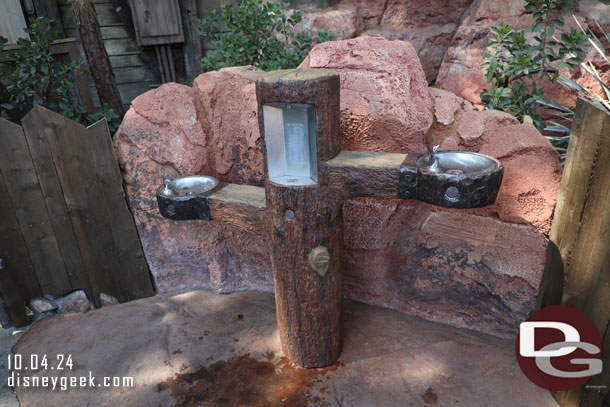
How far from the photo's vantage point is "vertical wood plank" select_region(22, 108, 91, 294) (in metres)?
2.76

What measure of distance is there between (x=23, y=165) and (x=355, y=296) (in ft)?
7.80

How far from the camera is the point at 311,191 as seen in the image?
205 centimetres

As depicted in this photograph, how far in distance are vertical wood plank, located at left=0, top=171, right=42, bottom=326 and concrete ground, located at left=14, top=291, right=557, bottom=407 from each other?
0.30 meters

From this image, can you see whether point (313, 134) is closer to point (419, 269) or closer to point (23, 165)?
point (419, 269)

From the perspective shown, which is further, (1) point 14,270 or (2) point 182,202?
(1) point 14,270

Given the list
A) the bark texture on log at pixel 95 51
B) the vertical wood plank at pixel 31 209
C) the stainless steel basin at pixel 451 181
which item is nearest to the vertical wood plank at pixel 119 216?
the vertical wood plank at pixel 31 209

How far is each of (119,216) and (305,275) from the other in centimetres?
158

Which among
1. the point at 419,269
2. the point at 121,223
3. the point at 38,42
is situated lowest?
the point at 419,269

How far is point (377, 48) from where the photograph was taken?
8.18 ft

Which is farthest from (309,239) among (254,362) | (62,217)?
(62,217)

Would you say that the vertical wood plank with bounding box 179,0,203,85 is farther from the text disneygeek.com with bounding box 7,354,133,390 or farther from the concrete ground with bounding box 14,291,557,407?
the text disneygeek.com with bounding box 7,354,133,390

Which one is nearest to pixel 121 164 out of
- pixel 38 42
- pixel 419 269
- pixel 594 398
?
pixel 38 42

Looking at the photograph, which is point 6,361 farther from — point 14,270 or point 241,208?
point 241,208

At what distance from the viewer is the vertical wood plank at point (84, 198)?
2.78 meters
